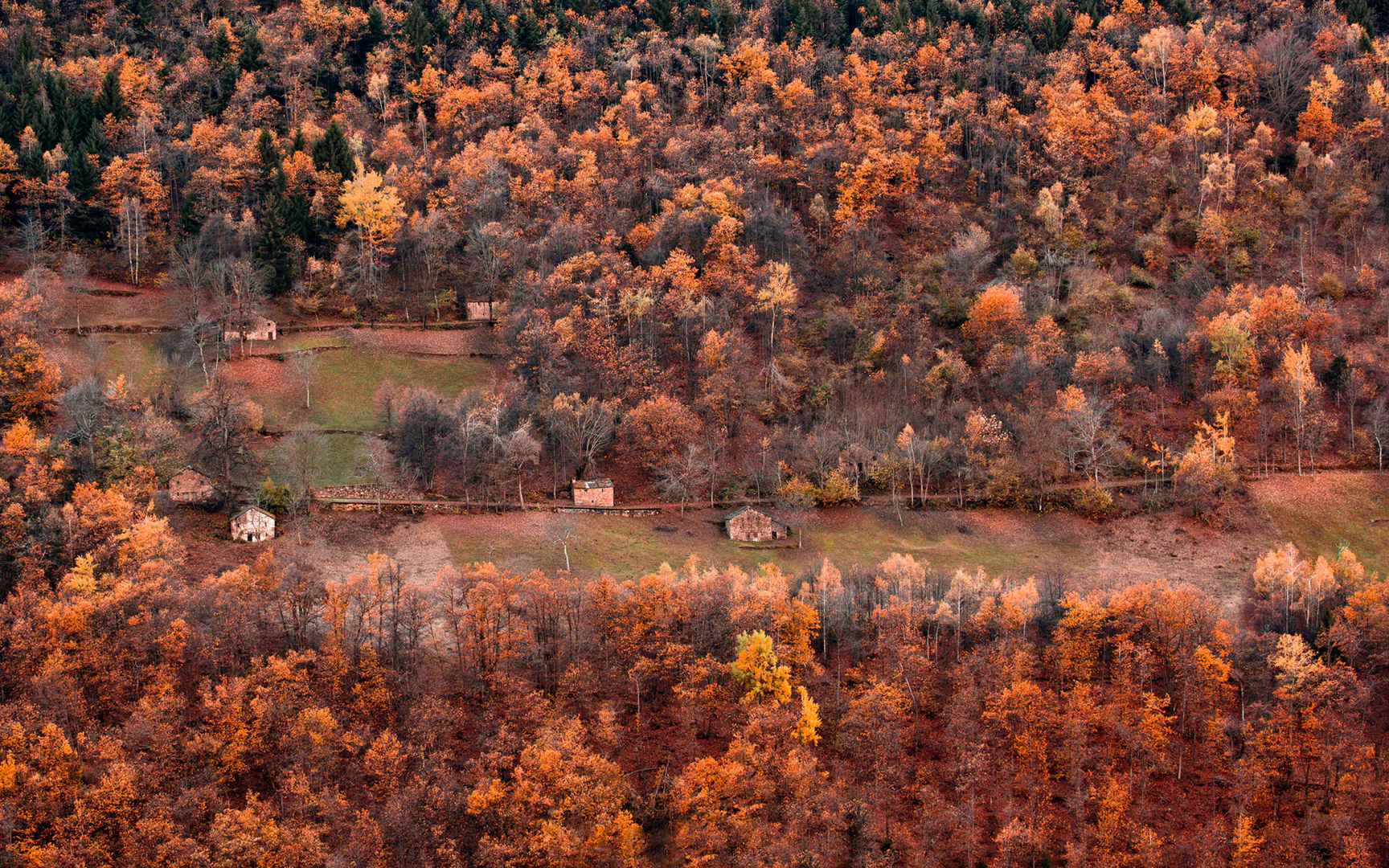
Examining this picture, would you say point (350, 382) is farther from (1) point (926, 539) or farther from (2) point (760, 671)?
(2) point (760, 671)

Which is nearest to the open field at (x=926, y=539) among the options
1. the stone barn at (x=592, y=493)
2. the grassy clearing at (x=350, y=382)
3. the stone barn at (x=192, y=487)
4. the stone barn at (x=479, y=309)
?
the stone barn at (x=592, y=493)

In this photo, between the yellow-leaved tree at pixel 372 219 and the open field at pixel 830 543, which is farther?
the yellow-leaved tree at pixel 372 219

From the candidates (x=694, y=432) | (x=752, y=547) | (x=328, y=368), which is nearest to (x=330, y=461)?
(x=328, y=368)

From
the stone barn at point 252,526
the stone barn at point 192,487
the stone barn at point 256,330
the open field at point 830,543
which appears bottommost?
the open field at point 830,543

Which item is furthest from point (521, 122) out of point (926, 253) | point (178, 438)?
point (178, 438)

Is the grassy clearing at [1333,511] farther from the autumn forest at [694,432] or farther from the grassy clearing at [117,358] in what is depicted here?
the grassy clearing at [117,358]

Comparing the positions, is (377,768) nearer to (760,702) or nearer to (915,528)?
(760,702)
